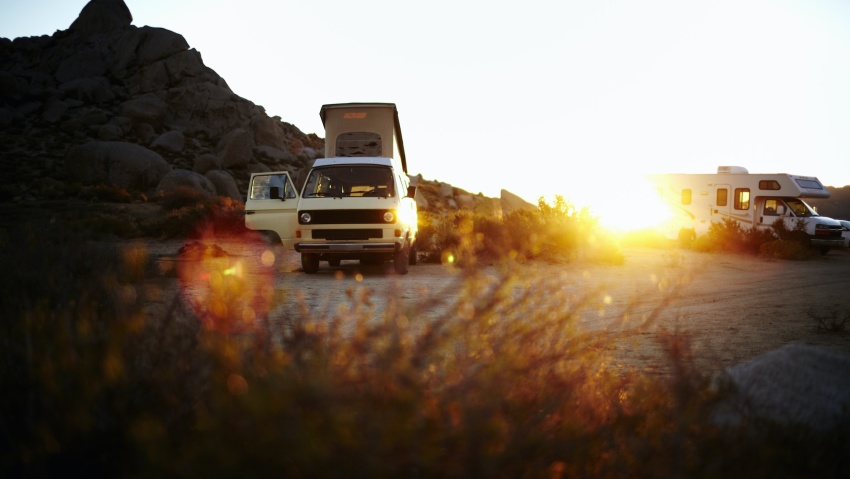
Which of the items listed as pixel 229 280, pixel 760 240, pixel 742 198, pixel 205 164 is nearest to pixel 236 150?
pixel 205 164

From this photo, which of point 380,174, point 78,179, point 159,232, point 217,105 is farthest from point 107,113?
point 380,174

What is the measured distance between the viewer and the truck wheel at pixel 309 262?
12430mm

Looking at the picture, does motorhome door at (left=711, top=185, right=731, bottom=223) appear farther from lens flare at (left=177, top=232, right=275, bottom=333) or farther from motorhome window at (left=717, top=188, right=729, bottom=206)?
lens flare at (left=177, top=232, right=275, bottom=333)

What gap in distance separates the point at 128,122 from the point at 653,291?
49.7m

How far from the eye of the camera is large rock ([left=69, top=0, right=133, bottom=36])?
64.6 meters

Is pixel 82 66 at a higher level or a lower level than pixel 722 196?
higher

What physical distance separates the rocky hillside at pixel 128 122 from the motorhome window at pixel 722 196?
12.4 meters

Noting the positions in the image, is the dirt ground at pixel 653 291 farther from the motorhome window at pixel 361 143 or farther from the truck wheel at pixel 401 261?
the motorhome window at pixel 361 143

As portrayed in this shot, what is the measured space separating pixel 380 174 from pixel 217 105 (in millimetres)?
47322

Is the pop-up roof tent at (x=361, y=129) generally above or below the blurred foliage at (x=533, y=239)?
above

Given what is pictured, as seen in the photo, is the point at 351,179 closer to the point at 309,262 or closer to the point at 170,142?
the point at 309,262

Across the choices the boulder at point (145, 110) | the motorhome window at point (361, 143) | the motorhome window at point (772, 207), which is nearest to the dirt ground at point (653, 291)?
the motorhome window at point (361, 143)

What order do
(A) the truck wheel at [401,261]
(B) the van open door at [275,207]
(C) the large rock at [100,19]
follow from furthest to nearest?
(C) the large rock at [100,19] < (B) the van open door at [275,207] < (A) the truck wheel at [401,261]

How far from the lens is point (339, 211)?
11.8 metres
